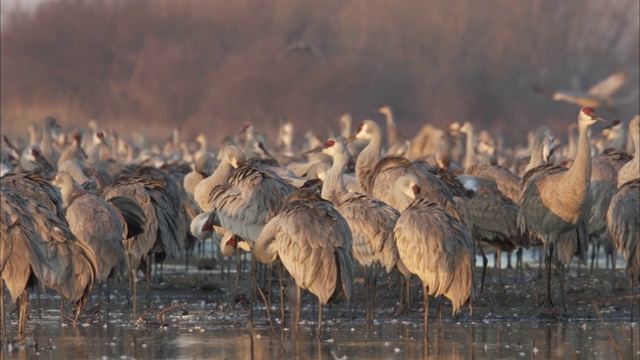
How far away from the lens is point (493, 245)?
601 inches

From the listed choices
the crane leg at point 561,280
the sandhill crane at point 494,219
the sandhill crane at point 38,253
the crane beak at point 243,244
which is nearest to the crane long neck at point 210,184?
the crane beak at point 243,244

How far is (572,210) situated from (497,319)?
1664 mm

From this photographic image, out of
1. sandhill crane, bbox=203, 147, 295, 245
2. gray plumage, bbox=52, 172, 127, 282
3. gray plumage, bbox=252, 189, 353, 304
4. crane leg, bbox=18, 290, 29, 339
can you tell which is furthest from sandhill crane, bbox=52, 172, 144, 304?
gray plumage, bbox=252, 189, 353, 304

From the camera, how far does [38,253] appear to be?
9438 mm

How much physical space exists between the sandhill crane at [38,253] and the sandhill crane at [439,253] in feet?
9.00

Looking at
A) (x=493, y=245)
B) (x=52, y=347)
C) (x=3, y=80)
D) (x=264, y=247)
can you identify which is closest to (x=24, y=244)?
(x=52, y=347)

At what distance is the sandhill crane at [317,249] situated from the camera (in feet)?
33.7

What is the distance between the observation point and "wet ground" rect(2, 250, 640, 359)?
369 inches

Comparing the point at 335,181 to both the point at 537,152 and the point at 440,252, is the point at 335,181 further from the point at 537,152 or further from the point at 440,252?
the point at 537,152

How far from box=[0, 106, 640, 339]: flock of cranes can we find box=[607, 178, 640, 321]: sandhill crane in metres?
0.01

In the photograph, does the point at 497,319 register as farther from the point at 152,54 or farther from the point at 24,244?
the point at 152,54

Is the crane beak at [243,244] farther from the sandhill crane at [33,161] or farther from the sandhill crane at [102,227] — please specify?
the sandhill crane at [33,161]

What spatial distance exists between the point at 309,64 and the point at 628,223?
38.4 m

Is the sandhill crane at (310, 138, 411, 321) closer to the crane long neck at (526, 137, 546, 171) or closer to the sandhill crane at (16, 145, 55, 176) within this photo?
the crane long neck at (526, 137, 546, 171)
